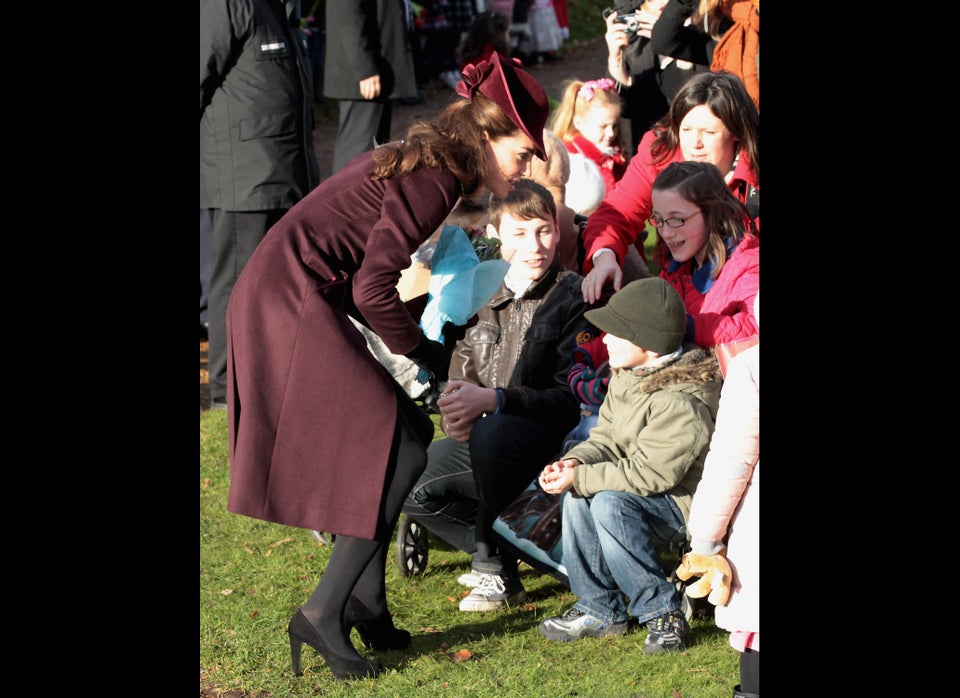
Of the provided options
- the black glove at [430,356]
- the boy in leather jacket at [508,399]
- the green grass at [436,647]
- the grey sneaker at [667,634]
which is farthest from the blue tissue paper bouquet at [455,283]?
the grey sneaker at [667,634]

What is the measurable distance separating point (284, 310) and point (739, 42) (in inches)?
115

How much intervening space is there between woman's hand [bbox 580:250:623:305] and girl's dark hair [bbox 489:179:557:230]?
252mm

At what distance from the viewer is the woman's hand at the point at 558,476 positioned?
3988 millimetres

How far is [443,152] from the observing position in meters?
3.57

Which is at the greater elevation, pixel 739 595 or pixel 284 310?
pixel 284 310

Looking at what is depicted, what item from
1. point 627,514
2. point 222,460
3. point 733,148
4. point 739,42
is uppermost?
point 739,42

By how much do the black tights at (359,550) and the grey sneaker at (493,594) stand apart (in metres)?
0.73

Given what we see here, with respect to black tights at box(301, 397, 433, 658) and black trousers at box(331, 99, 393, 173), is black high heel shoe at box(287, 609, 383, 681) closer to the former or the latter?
black tights at box(301, 397, 433, 658)

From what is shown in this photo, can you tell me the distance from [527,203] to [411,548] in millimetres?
1373

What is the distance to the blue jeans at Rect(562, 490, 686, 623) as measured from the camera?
154 inches
